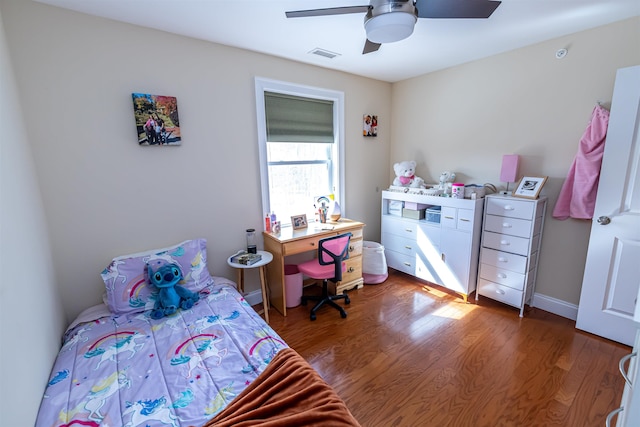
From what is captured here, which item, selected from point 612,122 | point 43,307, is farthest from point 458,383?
point 43,307

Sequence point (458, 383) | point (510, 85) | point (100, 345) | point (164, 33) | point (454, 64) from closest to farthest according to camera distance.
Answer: point (100, 345), point (458, 383), point (164, 33), point (510, 85), point (454, 64)

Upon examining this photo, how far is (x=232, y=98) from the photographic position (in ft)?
8.16

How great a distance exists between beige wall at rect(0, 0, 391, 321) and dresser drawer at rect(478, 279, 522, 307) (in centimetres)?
237

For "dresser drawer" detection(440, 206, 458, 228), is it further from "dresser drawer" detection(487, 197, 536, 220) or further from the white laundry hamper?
the white laundry hamper

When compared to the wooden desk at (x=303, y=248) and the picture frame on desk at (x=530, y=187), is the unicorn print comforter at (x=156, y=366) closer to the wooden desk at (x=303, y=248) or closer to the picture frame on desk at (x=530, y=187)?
the wooden desk at (x=303, y=248)

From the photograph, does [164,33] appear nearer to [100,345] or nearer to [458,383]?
[100,345]

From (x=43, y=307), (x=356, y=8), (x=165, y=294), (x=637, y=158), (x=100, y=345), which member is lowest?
(x=100, y=345)

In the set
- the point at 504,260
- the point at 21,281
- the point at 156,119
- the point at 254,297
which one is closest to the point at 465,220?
the point at 504,260

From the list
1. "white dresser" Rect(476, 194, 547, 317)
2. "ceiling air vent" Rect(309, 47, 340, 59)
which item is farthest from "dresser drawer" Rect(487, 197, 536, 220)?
"ceiling air vent" Rect(309, 47, 340, 59)

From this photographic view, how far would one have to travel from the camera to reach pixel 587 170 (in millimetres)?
2225

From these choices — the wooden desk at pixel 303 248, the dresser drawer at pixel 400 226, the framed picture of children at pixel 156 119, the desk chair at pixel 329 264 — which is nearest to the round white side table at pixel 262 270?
the wooden desk at pixel 303 248

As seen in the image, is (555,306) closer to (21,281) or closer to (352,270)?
(352,270)

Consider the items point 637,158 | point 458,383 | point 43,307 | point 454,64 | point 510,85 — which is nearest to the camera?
point 43,307

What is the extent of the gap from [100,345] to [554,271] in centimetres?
363
